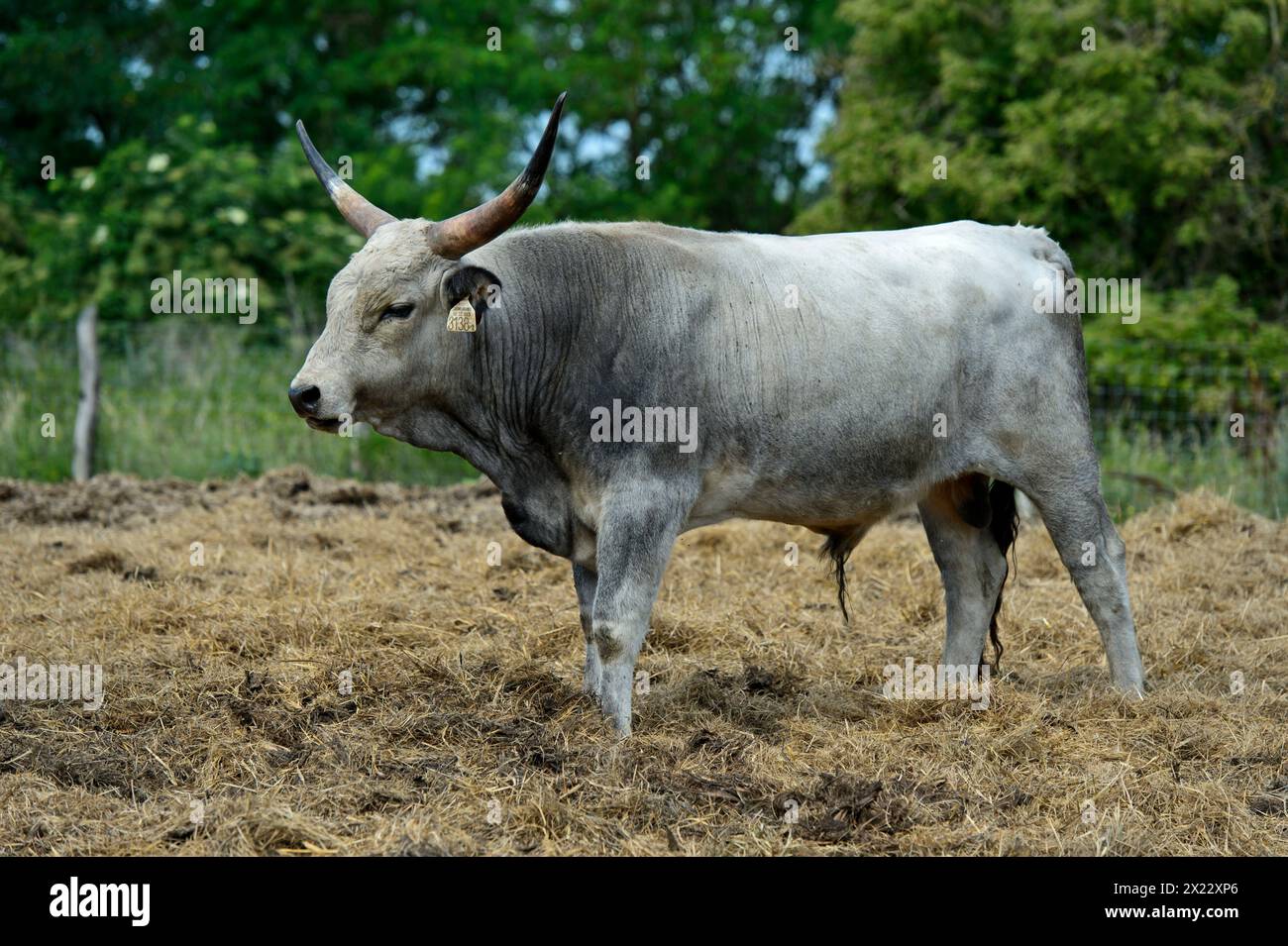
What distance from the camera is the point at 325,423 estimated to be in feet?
16.6

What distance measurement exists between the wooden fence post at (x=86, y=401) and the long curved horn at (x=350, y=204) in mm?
7028

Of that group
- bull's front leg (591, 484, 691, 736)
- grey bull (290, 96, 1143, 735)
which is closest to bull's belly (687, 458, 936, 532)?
grey bull (290, 96, 1143, 735)

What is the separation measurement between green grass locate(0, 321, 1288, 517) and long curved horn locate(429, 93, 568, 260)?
694 centimetres

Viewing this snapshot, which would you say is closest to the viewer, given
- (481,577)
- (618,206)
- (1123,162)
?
(481,577)

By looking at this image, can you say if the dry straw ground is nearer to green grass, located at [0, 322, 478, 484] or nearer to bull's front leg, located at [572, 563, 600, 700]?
bull's front leg, located at [572, 563, 600, 700]

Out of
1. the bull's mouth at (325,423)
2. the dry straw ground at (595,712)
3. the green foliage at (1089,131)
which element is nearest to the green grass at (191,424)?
the dry straw ground at (595,712)

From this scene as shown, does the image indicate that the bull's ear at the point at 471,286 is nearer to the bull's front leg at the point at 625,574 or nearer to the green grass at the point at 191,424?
the bull's front leg at the point at 625,574

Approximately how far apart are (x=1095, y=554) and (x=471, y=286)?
291cm

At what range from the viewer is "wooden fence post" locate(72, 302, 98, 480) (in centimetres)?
1177

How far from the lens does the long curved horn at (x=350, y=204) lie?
5.41 metres

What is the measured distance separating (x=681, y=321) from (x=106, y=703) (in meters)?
2.68

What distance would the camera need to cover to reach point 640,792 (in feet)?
14.5
